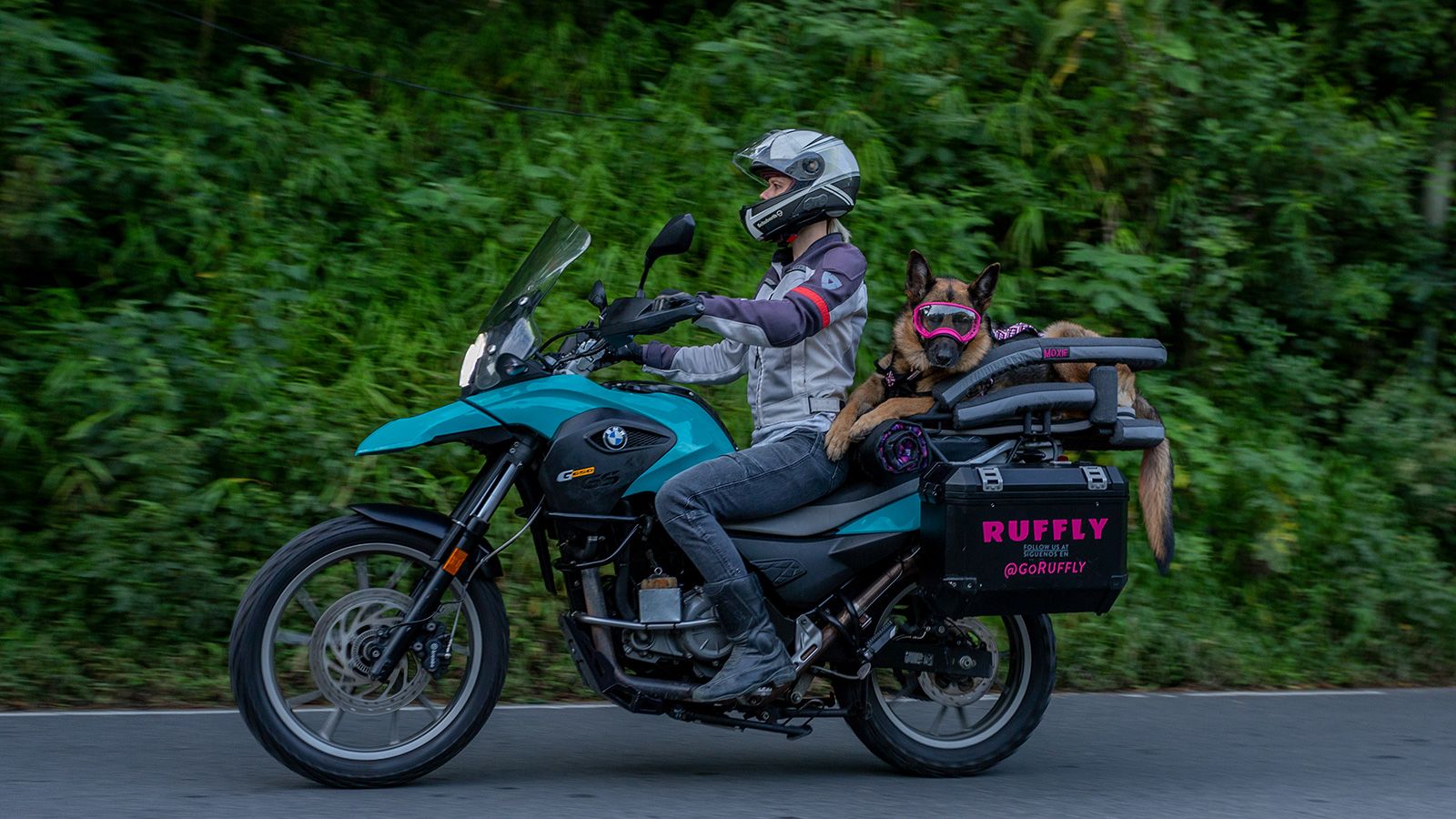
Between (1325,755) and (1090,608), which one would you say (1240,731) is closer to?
(1325,755)

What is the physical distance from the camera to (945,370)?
5.04 metres

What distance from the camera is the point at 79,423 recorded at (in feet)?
22.2

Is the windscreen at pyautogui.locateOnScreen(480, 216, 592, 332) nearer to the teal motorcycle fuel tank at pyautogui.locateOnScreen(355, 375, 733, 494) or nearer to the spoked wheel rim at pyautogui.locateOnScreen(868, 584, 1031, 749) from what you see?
the teal motorcycle fuel tank at pyautogui.locateOnScreen(355, 375, 733, 494)

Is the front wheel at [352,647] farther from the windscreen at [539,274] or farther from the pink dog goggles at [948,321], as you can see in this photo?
the pink dog goggles at [948,321]

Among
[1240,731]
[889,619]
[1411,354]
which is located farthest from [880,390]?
[1411,354]

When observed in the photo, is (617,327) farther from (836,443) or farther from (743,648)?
(743,648)

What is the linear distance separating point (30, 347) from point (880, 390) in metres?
4.62

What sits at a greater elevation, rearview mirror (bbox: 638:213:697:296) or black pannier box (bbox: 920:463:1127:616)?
rearview mirror (bbox: 638:213:697:296)

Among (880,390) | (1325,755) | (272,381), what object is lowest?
(1325,755)

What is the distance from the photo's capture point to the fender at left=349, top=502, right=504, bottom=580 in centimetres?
454

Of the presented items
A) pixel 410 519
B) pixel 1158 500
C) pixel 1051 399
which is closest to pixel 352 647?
pixel 410 519

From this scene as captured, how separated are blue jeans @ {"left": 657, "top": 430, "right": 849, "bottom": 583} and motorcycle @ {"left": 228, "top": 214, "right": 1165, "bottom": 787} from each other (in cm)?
8

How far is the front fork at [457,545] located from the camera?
446 centimetres

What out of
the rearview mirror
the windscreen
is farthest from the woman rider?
the windscreen
